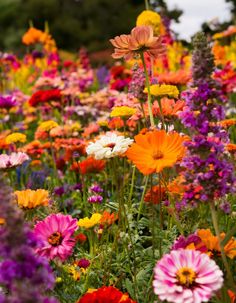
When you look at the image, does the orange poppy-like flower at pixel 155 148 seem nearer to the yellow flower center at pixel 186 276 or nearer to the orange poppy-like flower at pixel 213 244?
the orange poppy-like flower at pixel 213 244

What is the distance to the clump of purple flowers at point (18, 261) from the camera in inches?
32.1

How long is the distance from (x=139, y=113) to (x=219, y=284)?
148 cm

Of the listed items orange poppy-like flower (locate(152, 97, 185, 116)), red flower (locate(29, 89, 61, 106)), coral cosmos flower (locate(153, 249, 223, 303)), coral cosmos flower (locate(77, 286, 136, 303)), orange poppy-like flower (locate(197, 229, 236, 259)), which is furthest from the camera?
red flower (locate(29, 89, 61, 106))

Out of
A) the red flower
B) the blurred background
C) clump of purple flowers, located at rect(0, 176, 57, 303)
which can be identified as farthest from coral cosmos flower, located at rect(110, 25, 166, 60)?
the blurred background

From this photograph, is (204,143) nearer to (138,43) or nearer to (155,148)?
(155,148)

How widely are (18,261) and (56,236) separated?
0.56 metres

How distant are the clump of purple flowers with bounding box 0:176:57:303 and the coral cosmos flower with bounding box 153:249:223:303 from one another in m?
0.22

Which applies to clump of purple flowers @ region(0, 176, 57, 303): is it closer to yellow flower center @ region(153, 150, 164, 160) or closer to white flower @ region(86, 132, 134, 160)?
yellow flower center @ region(153, 150, 164, 160)

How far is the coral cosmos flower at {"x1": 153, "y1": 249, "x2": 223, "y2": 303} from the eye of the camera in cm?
100

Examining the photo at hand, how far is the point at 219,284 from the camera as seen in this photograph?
993 millimetres

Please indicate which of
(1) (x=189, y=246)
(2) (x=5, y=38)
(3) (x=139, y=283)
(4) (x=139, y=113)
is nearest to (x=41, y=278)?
(1) (x=189, y=246)

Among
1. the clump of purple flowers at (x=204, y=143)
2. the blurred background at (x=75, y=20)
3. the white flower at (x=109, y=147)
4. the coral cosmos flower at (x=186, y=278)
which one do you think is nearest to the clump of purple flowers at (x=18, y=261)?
the coral cosmos flower at (x=186, y=278)

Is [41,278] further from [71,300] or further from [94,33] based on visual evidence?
[94,33]

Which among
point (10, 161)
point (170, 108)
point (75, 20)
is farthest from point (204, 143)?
point (75, 20)
